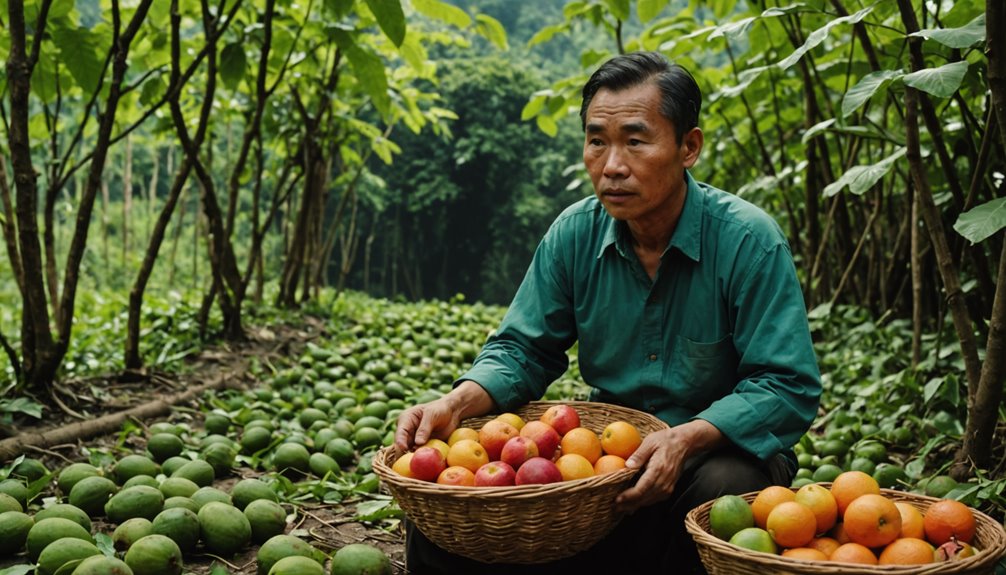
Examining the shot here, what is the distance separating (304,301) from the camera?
7.34m

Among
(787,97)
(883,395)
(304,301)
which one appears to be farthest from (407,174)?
(883,395)

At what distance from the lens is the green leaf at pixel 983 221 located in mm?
1895

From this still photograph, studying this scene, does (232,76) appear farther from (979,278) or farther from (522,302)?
(979,278)

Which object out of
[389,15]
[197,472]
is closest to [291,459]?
[197,472]

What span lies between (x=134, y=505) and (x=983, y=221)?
95.3 inches

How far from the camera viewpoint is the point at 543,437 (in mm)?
2141

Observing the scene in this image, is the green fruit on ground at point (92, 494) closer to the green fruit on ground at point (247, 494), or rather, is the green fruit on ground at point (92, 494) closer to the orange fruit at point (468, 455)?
the green fruit on ground at point (247, 494)

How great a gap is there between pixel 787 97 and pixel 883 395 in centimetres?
221

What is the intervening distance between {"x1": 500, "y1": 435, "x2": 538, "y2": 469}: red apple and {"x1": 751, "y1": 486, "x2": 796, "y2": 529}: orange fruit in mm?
542

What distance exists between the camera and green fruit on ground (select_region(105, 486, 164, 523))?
2420 millimetres

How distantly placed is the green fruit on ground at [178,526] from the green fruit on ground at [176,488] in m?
0.23

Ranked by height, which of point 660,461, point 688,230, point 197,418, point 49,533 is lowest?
point 197,418

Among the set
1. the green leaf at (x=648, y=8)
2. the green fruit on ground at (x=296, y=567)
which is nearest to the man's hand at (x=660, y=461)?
the green fruit on ground at (x=296, y=567)

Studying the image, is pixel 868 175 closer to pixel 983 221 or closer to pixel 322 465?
pixel 983 221
